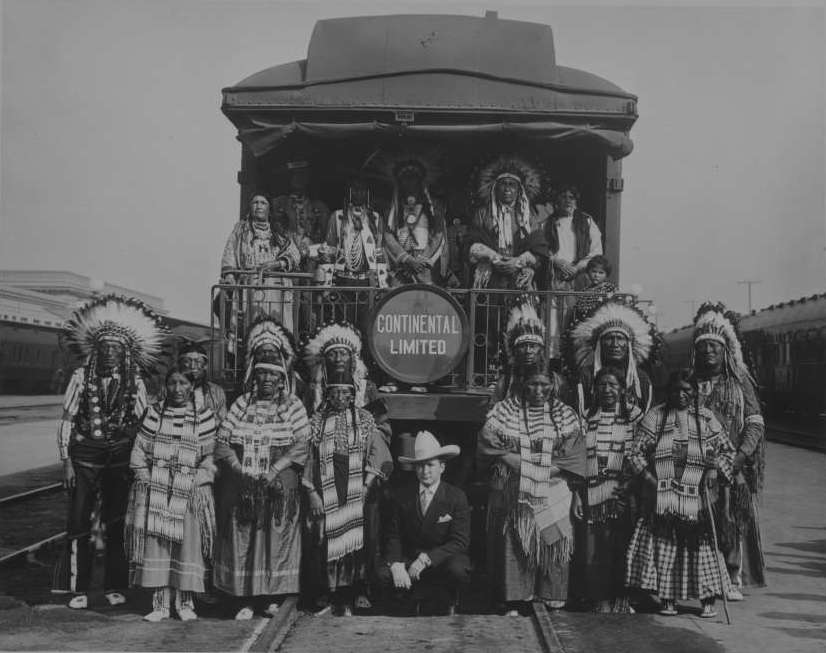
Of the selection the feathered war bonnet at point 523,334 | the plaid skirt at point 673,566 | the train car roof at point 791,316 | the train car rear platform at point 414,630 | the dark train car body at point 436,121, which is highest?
the dark train car body at point 436,121

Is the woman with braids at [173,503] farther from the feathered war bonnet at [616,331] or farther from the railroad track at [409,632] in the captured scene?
the feathered war bonnet at [616,331]

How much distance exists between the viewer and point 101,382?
6.89 meters

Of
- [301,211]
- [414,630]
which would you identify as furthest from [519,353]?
[301,211]

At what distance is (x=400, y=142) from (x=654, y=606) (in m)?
4.75

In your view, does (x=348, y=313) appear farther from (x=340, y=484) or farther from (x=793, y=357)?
(x=793, y=357)

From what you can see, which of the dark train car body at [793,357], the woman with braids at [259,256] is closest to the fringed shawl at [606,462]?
the woman with braids at [259,256]

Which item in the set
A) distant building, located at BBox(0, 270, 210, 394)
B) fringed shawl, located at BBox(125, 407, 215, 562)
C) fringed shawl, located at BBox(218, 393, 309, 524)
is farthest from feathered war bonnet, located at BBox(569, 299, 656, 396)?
distant building, located at BBox(0, 270, 210, 394)

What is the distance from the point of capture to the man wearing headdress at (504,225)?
8.34 m

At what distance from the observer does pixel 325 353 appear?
662 cm

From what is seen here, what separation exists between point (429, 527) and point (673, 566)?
161cm

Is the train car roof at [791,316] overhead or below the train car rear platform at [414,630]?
overhead

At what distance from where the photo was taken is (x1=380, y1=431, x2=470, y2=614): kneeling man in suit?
6281mm

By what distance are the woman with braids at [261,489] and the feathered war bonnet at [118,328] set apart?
0.99 metres

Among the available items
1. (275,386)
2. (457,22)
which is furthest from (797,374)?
(275,386)
